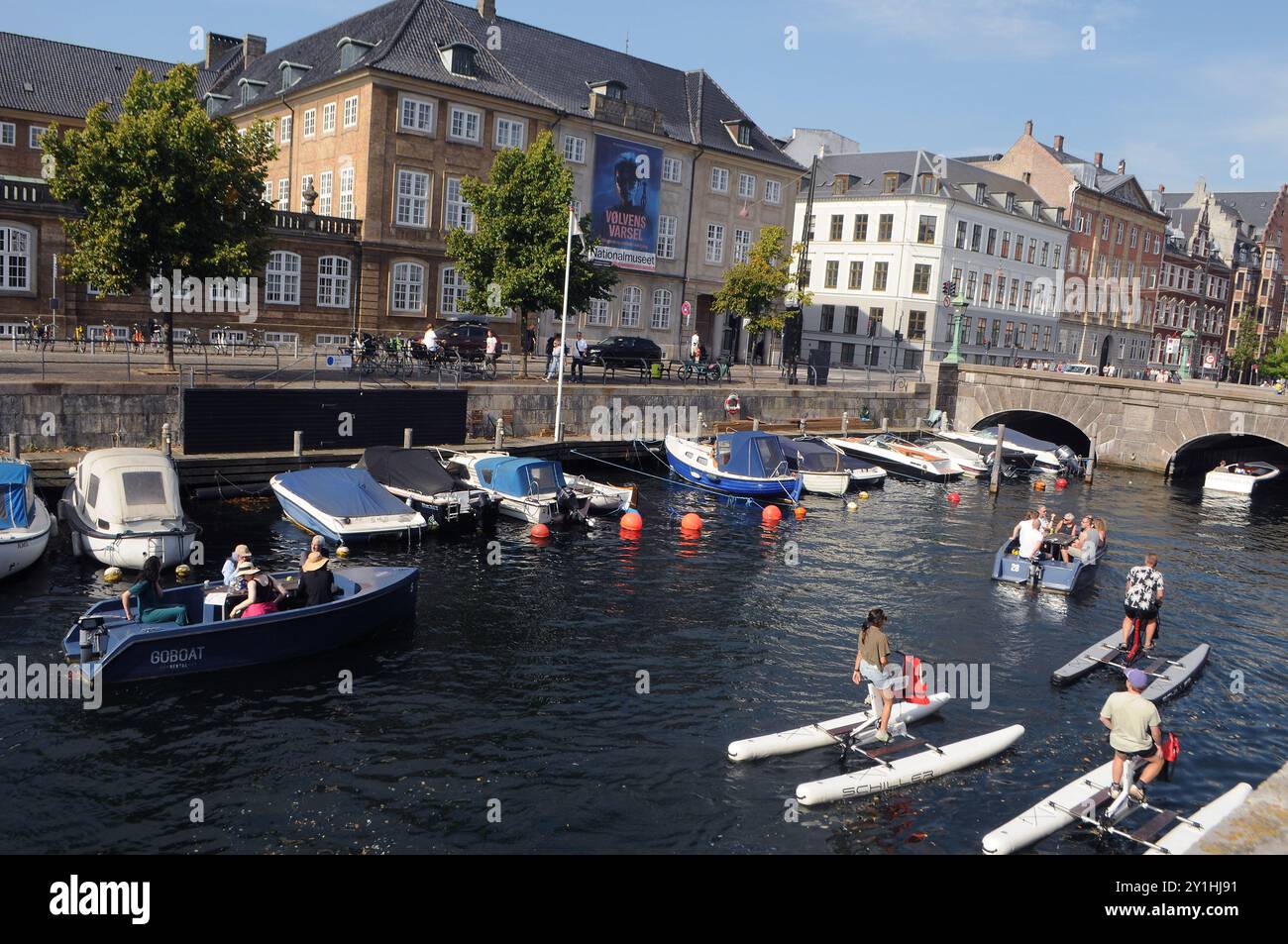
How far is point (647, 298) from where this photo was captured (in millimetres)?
62438

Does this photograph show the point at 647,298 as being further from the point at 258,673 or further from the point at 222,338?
the point at 258,673

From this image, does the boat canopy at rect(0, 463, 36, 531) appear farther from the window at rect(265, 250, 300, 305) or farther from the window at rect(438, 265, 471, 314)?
the window at rect(438, 265, 471, 314)

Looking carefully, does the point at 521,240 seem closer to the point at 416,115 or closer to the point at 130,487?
the point at 416,115

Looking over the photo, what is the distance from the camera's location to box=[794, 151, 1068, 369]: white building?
7681 centimetres

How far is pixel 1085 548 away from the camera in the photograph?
2778cm

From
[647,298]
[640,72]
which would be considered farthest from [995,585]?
[640,72]

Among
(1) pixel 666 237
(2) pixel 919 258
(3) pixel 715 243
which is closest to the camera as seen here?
(1) pixel 666 237

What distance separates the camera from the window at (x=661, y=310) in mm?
62906

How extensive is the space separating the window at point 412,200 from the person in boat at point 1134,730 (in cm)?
4441

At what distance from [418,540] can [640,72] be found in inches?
1794

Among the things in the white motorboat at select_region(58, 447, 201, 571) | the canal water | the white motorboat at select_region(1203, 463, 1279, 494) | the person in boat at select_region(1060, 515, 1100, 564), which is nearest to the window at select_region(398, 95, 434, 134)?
the canal water

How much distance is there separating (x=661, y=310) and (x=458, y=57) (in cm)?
1927

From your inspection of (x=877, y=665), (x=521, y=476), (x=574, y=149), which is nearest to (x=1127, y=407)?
(x=574, y=149)

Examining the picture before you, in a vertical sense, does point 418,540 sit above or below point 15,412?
below
